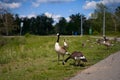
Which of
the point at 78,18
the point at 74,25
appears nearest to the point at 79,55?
the point at 74,25

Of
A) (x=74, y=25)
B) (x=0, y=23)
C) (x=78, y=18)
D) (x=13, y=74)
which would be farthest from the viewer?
(x=78, y=18)

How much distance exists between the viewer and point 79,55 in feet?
49.9

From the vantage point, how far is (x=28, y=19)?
91.1 meters

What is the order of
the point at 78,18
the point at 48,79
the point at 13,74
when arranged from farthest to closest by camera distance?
the point at 78,18
the point at 13,74
the point at 48,79

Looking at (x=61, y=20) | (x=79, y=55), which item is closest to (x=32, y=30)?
(x=61, y=20)

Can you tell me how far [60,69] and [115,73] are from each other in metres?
3.12

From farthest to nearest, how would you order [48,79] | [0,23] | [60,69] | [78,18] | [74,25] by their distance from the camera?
[78,18], [74,25], [0,23], [60,69], [48,79]

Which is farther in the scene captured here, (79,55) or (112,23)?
(112,23)

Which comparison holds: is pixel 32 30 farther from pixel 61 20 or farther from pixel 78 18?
pixel 78 18

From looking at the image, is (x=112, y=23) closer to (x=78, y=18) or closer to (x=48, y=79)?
(x=78, y=18)

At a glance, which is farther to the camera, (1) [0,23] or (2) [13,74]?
(1) [0,23]

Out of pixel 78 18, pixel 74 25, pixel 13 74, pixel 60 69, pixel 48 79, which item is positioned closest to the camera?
pixel 48 79

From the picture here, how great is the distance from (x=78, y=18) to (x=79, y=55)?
259 feet

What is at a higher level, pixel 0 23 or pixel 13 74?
pixel 0 23
